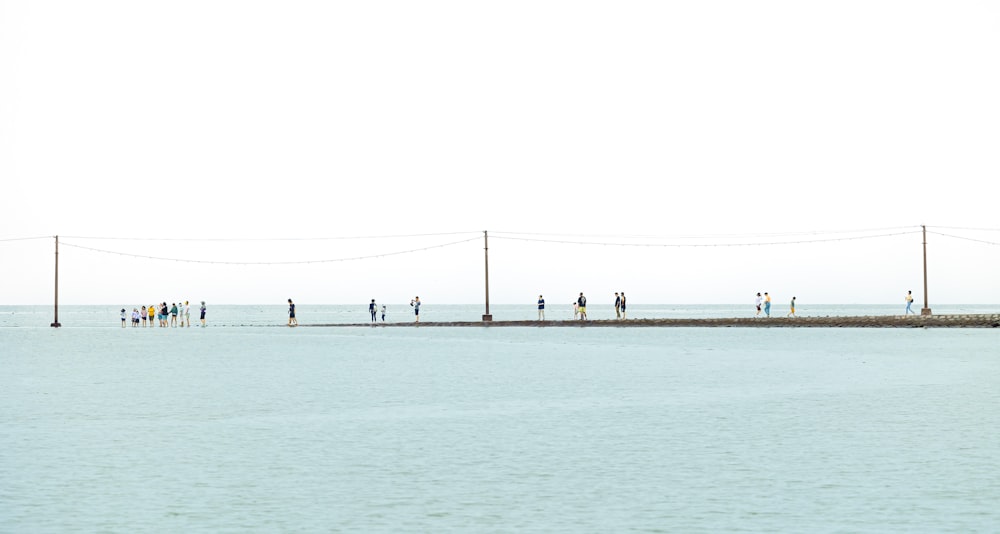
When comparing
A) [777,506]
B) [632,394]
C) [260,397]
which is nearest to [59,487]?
[777,506]

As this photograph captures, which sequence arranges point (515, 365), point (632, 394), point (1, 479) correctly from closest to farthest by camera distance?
1. point (1, 479)
2. point (632, 394)
3. point (515, 365)

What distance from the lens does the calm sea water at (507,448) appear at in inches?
610

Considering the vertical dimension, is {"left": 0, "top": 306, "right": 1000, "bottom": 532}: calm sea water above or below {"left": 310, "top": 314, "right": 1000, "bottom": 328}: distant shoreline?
below

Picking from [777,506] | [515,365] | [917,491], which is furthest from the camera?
[515,365]

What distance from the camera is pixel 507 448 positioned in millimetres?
21938

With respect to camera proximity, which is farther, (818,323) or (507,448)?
(818,323)

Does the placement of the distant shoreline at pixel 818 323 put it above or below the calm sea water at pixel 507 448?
above

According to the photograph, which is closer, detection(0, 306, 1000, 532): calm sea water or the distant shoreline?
detection(0, 306, 1000, 532): calm sea water

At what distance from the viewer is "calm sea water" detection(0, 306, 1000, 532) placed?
15.5 meters

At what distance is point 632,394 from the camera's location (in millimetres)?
33281

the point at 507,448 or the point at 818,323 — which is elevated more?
the point at 818,323

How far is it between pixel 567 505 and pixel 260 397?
19.2 m

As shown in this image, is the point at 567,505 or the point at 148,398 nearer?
the point at 567,505

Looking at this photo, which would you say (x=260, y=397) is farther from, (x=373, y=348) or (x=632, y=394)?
(x=373, y=348)
